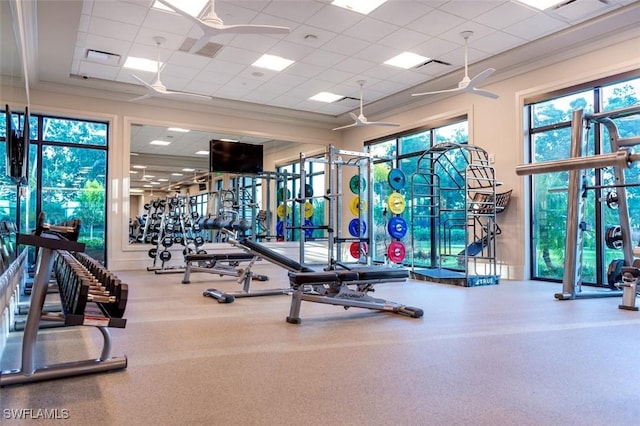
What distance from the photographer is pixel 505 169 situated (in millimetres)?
7473

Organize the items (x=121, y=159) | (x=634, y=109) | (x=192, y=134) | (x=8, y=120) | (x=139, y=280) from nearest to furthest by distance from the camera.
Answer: (x=8, y=120), (x=634, y=109), (x=139, y=280), (x=121, y=159), (x=192, y=134)

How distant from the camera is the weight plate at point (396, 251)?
7715mm

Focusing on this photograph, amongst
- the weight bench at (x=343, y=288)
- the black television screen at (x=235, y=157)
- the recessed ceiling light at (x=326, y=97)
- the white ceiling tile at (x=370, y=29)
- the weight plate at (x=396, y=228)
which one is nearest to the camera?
the weight bench at (x=343, y=288)

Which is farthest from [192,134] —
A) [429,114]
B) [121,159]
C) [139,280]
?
[429,114]

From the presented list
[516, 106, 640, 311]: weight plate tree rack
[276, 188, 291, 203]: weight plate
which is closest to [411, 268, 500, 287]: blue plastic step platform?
[516, 106, 640, 311]: weight plate tree rack

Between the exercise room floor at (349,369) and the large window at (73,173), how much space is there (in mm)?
4854

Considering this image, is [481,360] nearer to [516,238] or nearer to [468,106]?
[516,238]

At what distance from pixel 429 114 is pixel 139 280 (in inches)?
246

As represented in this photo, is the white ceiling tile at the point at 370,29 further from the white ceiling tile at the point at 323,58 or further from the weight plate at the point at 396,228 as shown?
the weight plate at the point at 396,228

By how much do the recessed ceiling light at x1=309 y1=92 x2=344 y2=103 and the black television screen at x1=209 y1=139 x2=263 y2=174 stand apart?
187 cm

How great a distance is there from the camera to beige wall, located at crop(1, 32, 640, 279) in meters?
6.70

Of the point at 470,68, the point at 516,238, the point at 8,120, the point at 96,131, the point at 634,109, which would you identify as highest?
the point at 470,68

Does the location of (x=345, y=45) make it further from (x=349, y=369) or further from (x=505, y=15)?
(x=349, y=369)

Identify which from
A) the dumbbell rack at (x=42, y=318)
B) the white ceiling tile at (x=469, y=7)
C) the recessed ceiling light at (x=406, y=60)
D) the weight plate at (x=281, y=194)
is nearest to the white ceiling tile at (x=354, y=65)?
the recessed ceiling light at (x=406, y=60)
